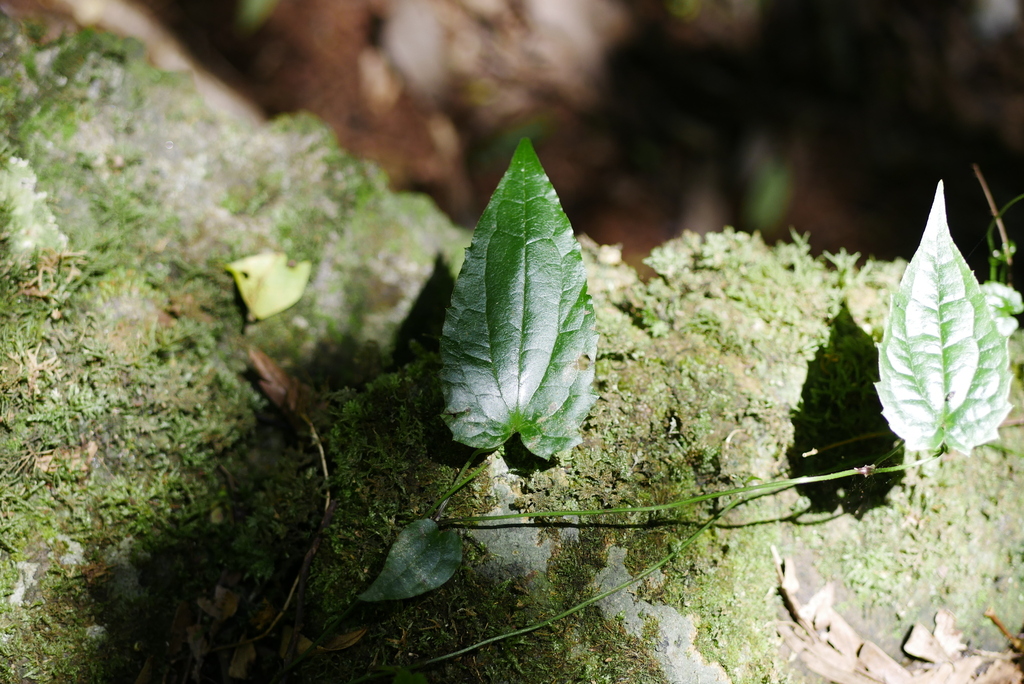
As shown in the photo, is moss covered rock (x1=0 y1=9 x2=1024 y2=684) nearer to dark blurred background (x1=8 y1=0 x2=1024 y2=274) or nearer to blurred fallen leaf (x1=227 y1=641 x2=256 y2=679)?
blurred fallen leaf (x1=227 y1=641 x2=256 y2=679)

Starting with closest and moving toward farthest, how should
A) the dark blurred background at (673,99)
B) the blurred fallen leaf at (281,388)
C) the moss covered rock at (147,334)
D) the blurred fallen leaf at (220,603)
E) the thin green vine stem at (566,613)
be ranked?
the thin green vine stem at (566,613)
the moss covered rock at (147,334)
the blurred fallen leaf at (220,603)
the blurred fallen leaf at (281,388)
the dark blurred background at (673,99)

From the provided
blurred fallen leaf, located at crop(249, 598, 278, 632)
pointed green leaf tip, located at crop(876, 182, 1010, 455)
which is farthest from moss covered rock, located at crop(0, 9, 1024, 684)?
pointed green leaf tip, located at crop(876, 182, 1010, 455)

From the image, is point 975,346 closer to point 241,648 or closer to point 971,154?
point 241,648

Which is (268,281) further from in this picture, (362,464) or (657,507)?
(657,507)

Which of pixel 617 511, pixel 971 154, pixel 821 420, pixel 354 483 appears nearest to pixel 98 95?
pixel 354 483

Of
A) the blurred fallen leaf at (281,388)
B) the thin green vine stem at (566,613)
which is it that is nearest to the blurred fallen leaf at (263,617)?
the thin green vine stem at (566,613)

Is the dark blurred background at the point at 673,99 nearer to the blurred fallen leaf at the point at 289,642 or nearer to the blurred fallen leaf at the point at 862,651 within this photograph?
the blurred fallen leaf at the point at 862,651
